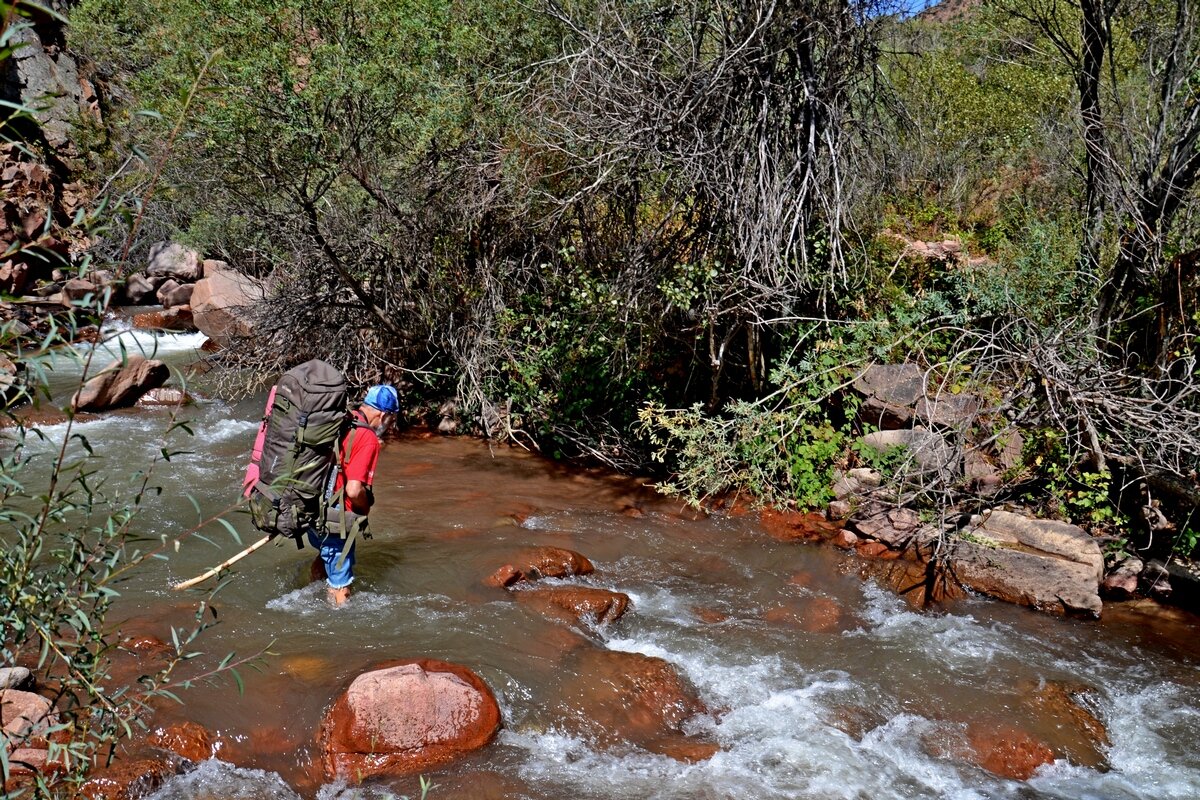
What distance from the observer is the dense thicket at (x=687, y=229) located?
8.00 meters

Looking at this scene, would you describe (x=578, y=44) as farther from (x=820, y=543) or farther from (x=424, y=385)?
(x=820, y=543)

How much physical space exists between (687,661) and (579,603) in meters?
0.92

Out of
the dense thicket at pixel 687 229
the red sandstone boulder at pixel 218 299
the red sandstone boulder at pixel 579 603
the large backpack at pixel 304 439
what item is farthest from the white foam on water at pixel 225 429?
the red sandstone boulder at pixel 579 603

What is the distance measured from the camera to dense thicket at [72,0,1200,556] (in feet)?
26.2

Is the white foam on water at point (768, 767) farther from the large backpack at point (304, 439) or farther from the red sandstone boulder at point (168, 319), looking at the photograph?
the red sandstone boulder at point (168, 319)

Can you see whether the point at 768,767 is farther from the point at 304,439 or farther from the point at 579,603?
the point at 304,439

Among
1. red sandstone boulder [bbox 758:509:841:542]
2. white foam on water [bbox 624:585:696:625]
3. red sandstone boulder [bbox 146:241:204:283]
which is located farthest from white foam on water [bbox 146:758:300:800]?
red sandstone boulder [bbox 146:241:204:283]

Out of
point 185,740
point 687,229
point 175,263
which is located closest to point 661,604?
point 185,740

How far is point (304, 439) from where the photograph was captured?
5168 mm

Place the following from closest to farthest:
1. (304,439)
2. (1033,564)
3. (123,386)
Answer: (304,439) → (1033,564) → (123,386)

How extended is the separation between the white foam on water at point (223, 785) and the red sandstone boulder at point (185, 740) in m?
0.07

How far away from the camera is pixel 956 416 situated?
8.33 metres

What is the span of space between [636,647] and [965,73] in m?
14.8

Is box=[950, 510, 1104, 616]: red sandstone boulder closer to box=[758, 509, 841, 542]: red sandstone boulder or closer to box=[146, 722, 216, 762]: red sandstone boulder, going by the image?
box=[758, 509, 841, 542]: red sandstone boulder
